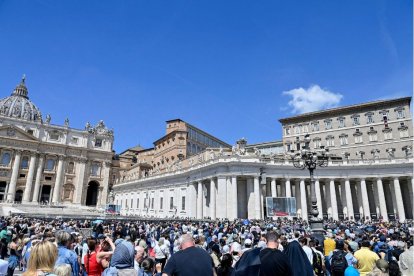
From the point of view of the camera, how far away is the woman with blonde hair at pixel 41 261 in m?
2.79

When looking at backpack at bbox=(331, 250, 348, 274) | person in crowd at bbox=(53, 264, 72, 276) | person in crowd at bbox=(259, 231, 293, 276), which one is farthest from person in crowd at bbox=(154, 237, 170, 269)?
person in crowd at bbox=(259, 231, 293, 276)

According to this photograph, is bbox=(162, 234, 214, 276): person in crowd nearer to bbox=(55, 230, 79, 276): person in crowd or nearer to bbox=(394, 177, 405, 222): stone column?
bbox=(55, 230, 79, 276): person in crowd

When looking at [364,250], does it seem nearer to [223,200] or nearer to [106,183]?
[223,200]

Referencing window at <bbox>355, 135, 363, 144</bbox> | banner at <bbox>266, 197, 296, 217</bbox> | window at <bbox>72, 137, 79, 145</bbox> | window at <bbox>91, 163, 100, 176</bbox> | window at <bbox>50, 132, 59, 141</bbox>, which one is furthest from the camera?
window at <bbox>91, 163, 100, 176</bbox>

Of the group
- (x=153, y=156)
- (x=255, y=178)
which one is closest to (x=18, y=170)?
(x=153, y=156)

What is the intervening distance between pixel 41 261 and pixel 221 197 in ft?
113

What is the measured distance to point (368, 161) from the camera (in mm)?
39812

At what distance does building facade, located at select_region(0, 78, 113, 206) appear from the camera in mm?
55906

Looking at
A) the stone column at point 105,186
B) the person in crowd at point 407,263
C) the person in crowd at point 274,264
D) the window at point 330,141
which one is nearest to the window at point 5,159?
the stone column at point 105,186

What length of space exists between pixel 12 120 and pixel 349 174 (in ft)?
219

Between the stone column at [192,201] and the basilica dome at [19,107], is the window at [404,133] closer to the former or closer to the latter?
the stone column at [192,201]

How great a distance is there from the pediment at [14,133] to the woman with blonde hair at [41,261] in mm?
65619

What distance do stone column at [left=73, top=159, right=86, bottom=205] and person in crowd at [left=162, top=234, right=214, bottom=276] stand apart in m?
66.3

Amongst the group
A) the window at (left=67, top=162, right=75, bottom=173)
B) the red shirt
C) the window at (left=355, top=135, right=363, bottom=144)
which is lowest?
the red shirt
